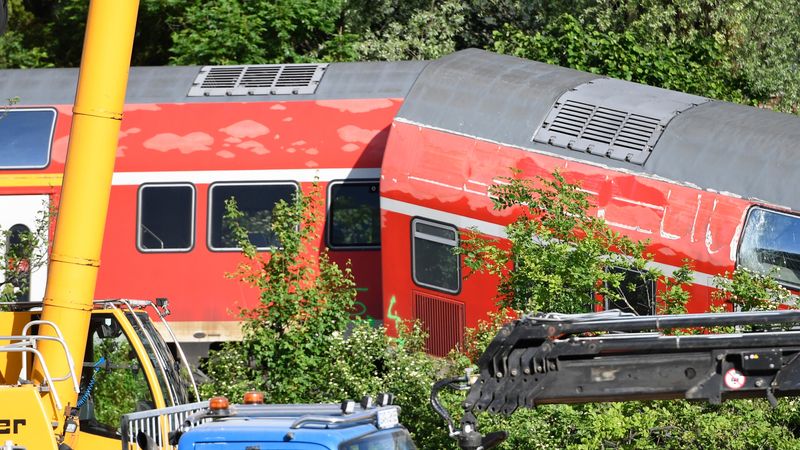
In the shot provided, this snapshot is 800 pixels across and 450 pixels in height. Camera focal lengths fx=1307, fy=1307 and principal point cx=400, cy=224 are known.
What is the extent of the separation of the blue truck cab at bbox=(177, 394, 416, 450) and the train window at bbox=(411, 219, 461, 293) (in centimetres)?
739

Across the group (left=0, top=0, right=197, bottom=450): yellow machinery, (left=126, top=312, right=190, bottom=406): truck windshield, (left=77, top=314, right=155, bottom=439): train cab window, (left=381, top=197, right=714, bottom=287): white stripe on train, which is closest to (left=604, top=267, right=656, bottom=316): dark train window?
(left=381, top=197, right=714, bottom=287): white stripe on train

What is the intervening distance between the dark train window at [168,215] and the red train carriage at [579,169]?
281 cm

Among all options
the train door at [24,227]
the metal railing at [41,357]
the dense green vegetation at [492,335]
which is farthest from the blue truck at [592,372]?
the train door at [24,227]

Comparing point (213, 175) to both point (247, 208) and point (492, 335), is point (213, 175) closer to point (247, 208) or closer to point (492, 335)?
point (247, 208)

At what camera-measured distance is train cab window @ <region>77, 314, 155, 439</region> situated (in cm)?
1029

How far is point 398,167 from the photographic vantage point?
15.7 metres

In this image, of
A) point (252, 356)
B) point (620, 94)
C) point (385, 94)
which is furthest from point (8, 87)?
point (620, 94)

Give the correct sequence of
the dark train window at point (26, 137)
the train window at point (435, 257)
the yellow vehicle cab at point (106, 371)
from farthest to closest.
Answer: the dark train window at point (26, 137) < the train window at point (435, 257) < the yellow vehicle cab at point (106, 371)

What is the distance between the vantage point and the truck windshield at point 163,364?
10.4 meters

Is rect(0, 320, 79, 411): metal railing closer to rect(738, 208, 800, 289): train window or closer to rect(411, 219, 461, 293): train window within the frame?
rect(411, 219, 461, 293): train window

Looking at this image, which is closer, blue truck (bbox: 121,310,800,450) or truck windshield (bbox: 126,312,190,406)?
blue truck (bbox: 121,310,800,450)

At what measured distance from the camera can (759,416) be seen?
1205cm

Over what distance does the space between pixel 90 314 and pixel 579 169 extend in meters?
6.51

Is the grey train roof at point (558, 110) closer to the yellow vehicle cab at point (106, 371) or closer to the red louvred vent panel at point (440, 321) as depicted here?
the red louvred vent panel at point (440, 321)
